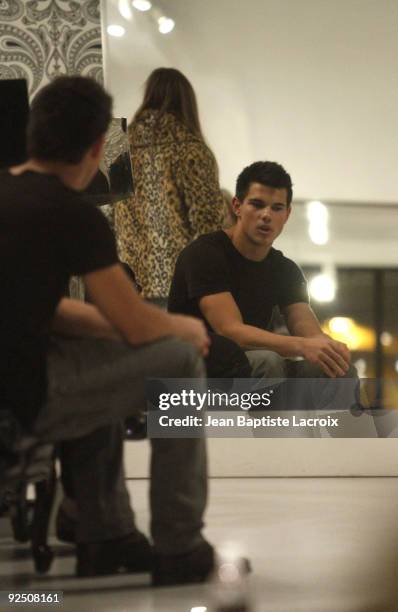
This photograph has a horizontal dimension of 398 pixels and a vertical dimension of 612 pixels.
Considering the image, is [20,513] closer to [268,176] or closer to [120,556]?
[120,556]

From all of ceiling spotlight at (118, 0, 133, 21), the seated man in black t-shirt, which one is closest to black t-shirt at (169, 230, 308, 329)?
the seated man in black t-shirt

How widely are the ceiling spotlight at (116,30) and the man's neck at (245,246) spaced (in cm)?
31

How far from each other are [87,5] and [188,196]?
0.95 ft

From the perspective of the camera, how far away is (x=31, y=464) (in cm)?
98

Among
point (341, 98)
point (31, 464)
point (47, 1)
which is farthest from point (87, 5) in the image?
point (31, 464)

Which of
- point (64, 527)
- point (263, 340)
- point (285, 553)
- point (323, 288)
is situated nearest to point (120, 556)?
point (64, 527)

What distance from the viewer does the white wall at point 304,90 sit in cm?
112

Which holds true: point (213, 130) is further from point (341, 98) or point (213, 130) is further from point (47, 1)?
point (47, 1)

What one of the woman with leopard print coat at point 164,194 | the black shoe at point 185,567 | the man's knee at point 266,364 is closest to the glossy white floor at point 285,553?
the black shoe at point 185,567

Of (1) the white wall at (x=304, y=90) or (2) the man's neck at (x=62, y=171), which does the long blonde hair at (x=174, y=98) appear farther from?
(2) the man's neck at (x=62, y=171)

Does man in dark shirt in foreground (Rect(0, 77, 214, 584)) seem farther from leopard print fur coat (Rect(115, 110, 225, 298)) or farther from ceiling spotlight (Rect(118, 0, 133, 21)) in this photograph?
ceiling spotlight (Rect(118, 0, 133, 21))

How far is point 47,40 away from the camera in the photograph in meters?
1.16

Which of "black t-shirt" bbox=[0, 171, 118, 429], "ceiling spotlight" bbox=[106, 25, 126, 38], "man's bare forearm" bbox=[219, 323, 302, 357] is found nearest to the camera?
"black t-shirt" bbox=[0, 171, 118, 429]

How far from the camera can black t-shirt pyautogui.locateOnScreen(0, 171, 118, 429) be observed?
927 millimetres
